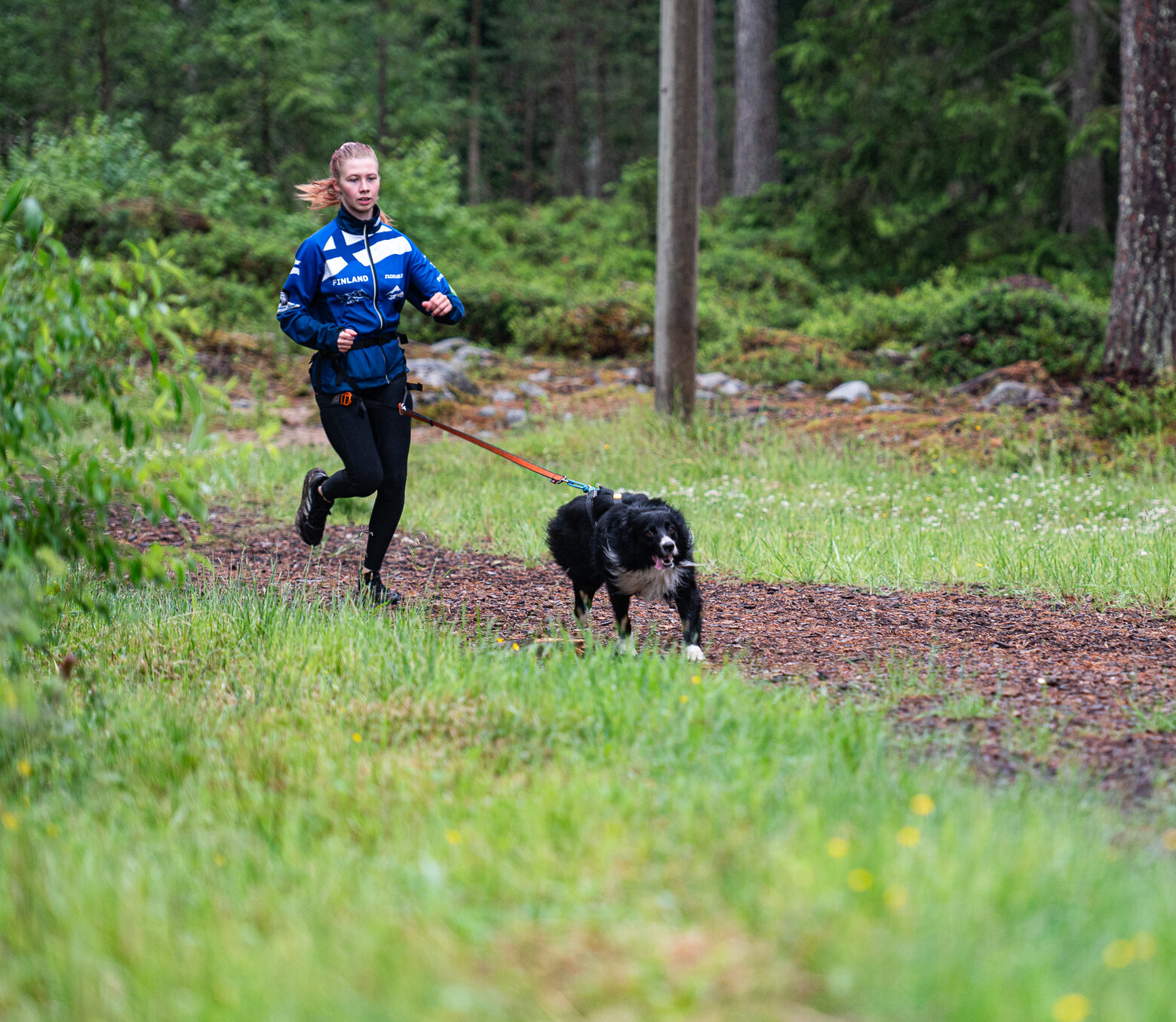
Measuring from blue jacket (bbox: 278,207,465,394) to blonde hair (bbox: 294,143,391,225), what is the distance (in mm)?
118

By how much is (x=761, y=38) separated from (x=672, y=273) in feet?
57.8

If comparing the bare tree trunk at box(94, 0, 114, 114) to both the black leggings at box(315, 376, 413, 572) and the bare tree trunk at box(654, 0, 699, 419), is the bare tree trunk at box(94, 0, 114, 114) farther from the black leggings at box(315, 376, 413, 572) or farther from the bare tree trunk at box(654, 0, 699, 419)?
the black leggings at box(315, 376, 413, 572)

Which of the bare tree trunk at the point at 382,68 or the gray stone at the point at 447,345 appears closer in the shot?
the gray stone at the point at 447,345

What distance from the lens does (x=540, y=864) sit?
2547 mm

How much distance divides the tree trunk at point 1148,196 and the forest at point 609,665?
3 centimetres

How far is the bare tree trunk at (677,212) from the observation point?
960 cm

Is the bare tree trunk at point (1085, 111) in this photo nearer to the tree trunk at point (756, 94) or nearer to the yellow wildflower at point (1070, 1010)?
the tree trunk at point (756, 94)

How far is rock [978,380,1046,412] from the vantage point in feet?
36.6

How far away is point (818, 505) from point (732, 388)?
17.3 feet

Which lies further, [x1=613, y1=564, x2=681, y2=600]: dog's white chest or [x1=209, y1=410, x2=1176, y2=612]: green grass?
[x1=209, y1=410, x2=1176, y2=612]: green grass

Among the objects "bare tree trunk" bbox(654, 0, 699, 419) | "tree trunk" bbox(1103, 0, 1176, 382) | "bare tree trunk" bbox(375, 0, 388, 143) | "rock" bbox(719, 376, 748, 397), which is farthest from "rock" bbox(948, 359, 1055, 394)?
"bare tree trunk" bbox(375, 0, 388, 143)

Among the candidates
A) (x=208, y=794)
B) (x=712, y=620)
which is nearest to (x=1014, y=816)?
(x=208, y=794)

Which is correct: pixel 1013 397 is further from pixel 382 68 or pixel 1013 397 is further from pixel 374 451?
pixel 382 68

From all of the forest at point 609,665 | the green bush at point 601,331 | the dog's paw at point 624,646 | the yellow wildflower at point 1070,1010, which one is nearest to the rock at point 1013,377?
the forest at point 609,665
